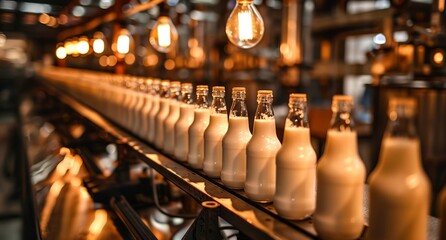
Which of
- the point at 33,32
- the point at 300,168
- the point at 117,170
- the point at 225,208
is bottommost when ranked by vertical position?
the point at 117,170

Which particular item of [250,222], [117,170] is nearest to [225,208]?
[250,222]

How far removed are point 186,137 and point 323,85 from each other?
700 centimetres

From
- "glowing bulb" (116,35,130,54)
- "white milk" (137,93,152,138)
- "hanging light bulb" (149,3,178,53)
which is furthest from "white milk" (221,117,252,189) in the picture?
"glowing bulb" (116,35,130,54)

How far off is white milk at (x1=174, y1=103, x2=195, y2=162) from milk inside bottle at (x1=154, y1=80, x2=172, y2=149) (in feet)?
0.70

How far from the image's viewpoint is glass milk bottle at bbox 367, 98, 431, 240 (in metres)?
0.79

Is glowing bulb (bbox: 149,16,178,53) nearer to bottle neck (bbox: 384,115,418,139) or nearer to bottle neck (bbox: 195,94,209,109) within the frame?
bottle neck (bbox: 195,94,209,109)

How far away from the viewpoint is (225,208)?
3.88 ft

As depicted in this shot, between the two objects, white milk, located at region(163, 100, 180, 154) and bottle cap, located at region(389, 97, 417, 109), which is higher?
bottle cap, located at region(389, 97, 417, 109)

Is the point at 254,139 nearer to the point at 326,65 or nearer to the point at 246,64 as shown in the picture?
the point at 326,65

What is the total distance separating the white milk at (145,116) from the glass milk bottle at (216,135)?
0.83 m

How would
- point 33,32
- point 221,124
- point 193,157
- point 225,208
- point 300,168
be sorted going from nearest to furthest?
point 300,168 < point 225,208 < point 221,124 < point 193,157 < point 33,32

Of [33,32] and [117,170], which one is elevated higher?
[33,32]

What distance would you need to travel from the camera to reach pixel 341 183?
0.90 m

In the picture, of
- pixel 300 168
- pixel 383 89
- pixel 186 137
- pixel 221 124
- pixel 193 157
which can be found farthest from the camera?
pixel 383 89
